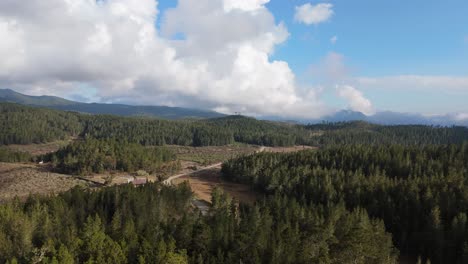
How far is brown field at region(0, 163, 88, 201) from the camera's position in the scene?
357 ft

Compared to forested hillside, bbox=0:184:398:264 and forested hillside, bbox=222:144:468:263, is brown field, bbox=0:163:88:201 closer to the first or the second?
forested hillside, bbox=0:184:398:264

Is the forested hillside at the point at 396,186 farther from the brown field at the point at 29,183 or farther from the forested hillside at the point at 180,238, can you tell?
the brown field at the point at 29,183

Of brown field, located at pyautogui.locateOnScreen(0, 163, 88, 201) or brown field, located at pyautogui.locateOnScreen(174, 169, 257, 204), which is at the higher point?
brown field, located at pyautogui.locateOnScreen(0, 163, 88, 201)

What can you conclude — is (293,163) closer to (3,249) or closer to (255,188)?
(255,188)

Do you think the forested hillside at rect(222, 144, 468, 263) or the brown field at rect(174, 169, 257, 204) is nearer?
the forested hillside at rect(222, 144, 468, 263)

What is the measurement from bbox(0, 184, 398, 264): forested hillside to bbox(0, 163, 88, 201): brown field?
36.2m

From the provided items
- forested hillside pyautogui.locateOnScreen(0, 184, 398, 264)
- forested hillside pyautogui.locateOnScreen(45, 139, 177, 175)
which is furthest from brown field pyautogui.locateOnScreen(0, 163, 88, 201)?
forested hillside pyautogui.locateOnScreen(0, 184, 398, 264)

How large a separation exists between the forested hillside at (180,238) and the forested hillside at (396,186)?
1688cm

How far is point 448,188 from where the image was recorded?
303 feet

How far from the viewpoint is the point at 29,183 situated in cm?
11862

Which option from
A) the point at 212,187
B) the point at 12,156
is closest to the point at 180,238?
the point at 212,187

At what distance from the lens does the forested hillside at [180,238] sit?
4975 centimetres

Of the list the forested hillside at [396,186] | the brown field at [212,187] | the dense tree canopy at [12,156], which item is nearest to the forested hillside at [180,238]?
the forested hillside at [396,186]

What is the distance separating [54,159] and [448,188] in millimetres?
155969
